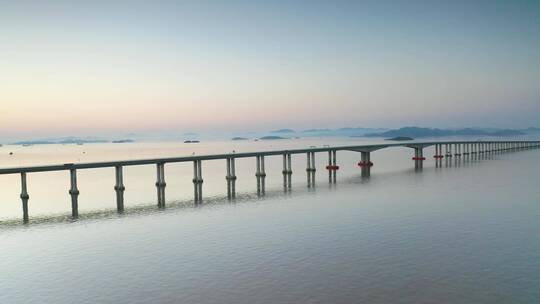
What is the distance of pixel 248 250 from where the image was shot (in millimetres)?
37000

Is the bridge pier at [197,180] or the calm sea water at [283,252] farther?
the bridge pier at [197,180]

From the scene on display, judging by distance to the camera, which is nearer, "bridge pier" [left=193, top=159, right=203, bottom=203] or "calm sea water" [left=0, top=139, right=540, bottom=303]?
"calm sea water" [left=0, top=139, right=540, bottom=303]

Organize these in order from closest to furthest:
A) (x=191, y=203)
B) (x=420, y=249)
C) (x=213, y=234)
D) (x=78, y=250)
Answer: (x=420, y=249) → (x=78, y=250) → (x=213, y=234) → (x=191, y=203)

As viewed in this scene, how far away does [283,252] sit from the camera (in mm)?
36000

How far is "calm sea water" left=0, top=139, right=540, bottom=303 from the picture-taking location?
2703 centimetres

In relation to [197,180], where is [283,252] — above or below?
above

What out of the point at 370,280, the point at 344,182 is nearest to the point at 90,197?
the point at 344,182

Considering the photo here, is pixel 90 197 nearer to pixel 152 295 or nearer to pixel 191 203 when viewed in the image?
pixel 191 203

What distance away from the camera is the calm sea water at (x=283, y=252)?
27.0 meters

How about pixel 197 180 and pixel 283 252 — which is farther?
pixel 197 180

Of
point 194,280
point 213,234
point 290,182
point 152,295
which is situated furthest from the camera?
point 290,182

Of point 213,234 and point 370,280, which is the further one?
point 213,234

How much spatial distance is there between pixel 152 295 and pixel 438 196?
170 feet

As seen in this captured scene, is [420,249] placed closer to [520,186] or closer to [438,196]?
[438,196]
